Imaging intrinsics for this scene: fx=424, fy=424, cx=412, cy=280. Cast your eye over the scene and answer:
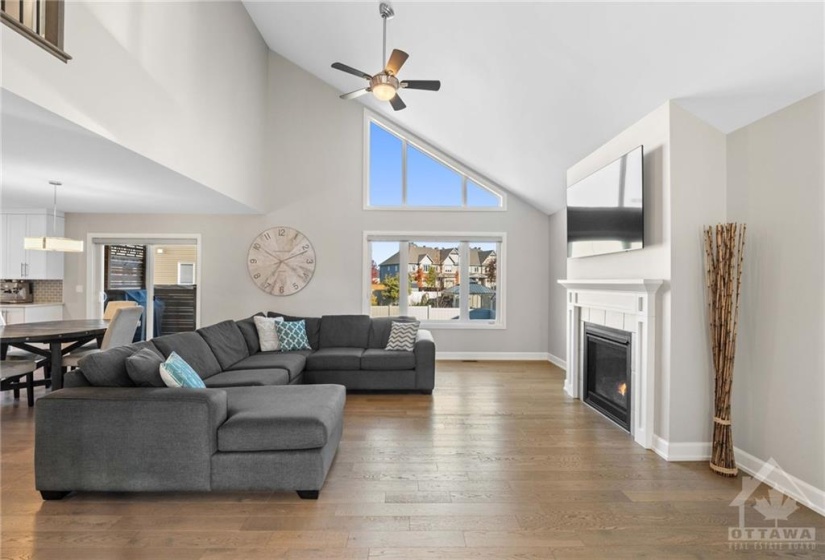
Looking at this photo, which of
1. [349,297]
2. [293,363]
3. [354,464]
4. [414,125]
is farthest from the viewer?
[349,297]

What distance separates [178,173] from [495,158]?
3.96 meters

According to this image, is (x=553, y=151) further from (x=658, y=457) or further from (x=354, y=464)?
(x=354, y=464)

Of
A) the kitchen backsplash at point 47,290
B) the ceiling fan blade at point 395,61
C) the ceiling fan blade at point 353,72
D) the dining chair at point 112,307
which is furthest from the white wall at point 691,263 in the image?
the kitchen backsplash at point 47,290

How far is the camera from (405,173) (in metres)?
7.11

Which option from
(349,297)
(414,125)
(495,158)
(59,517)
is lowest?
(59,517)

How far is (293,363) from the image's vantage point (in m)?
4.63

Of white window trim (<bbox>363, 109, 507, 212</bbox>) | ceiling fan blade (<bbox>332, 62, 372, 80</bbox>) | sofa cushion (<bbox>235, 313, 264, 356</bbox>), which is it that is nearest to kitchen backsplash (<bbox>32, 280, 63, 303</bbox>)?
sofa cushion (<bbox>235, 313, 264, 356</bbox>)

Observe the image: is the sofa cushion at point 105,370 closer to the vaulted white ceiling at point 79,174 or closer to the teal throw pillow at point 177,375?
the teal throw pillow at point 177,375

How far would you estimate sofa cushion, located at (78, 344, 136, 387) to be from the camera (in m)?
2.64

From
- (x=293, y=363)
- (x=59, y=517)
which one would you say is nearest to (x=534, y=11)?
(x=293, y=363)

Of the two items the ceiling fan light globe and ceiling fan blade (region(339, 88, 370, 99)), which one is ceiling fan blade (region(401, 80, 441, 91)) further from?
ceiling fan blade (region(339, 88, 370, 99))

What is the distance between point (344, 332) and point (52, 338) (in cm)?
307

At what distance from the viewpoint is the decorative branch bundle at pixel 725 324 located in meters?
2.91

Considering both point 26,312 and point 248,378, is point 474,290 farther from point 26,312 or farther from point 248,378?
point 26,312
